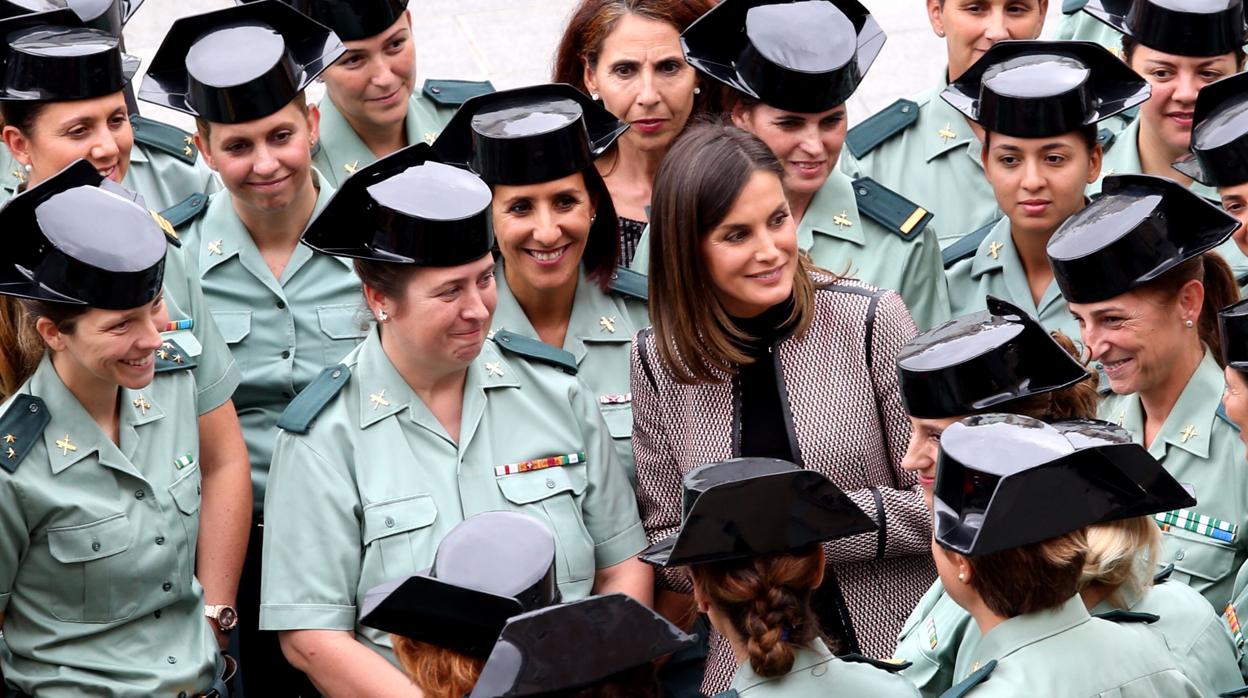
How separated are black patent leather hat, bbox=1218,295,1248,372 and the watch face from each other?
7.76ft

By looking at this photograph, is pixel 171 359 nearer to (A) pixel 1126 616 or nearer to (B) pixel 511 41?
(A) pixel 1126 616

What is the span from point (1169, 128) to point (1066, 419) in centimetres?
194

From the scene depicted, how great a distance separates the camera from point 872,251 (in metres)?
4.89

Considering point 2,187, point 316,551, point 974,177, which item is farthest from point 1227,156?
point 2,187

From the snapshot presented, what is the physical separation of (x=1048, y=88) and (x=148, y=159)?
262cm

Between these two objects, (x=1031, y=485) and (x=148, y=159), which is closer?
(x=1031, y=485)

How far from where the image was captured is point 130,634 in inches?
164

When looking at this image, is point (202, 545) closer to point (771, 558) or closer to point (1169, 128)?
point (771, 558)

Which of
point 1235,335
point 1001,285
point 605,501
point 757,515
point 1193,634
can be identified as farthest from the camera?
point 1001,285

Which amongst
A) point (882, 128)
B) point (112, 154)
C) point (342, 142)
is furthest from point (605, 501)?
point (882, 128)

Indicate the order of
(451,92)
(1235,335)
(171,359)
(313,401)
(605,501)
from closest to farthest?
(1235,335), (313,401), (605,501), (171,359), (451,92)

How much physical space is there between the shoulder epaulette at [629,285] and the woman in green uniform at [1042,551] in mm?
1696

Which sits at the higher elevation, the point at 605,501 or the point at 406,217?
the point at 406,217

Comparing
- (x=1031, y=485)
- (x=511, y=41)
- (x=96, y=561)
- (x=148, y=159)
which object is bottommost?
(x=511, y=41)
